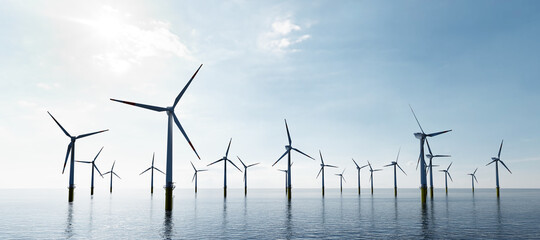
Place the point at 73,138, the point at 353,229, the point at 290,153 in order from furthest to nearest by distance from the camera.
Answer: the point at 290,153 < the point at 73,138 < the point at 353,229

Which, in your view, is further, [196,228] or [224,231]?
[196,228]

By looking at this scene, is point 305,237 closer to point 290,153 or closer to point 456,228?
point 456,228

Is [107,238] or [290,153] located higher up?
[290,153]

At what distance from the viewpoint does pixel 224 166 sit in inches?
6186

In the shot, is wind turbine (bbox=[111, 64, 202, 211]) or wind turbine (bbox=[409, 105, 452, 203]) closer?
wind turbine (bbox=[111, 64, 202, 211])

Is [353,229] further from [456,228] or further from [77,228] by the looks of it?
[77,228]

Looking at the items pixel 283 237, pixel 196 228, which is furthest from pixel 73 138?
pixel 283 237

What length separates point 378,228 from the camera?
53.1m

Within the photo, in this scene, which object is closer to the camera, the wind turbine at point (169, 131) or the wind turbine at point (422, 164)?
the wind turbine at point (169, 131)

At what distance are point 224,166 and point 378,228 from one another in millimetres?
109149

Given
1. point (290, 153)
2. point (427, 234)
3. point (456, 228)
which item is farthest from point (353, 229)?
point (290, 153)

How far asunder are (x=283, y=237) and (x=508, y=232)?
93.0ft

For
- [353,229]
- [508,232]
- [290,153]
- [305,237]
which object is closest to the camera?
[305,237]

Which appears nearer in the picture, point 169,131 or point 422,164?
point 169,131
